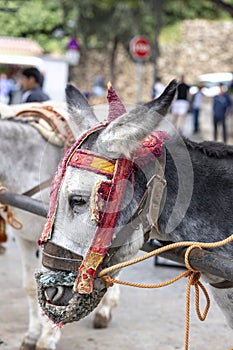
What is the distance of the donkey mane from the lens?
330 centimetres

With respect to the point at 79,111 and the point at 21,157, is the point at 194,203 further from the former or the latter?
the point at 21,157

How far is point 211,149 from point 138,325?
288 centimetres

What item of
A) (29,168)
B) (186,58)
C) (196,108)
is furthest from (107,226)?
(186,58)

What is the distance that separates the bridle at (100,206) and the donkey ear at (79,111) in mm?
376

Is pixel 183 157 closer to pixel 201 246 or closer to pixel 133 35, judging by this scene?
pixel 201 246

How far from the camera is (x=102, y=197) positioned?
296 centimetres

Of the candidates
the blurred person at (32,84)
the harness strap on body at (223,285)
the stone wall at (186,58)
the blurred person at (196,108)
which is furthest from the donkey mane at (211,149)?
the stone wall at (186,58)

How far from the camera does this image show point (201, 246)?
121 inches

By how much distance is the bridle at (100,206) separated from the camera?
9.74 ft

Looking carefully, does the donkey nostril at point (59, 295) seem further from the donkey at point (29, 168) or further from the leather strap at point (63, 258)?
the donkey at point (29, 168)

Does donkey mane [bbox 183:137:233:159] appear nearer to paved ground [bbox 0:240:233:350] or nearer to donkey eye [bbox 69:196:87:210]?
donkey eye [bbox 69:196:87:210]

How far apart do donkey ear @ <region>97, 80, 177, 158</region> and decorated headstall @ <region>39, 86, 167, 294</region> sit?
0.05 m

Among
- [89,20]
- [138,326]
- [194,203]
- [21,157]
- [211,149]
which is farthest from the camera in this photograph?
[89,20]

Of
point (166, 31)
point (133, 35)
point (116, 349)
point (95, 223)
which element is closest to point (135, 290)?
point (116, 349)
